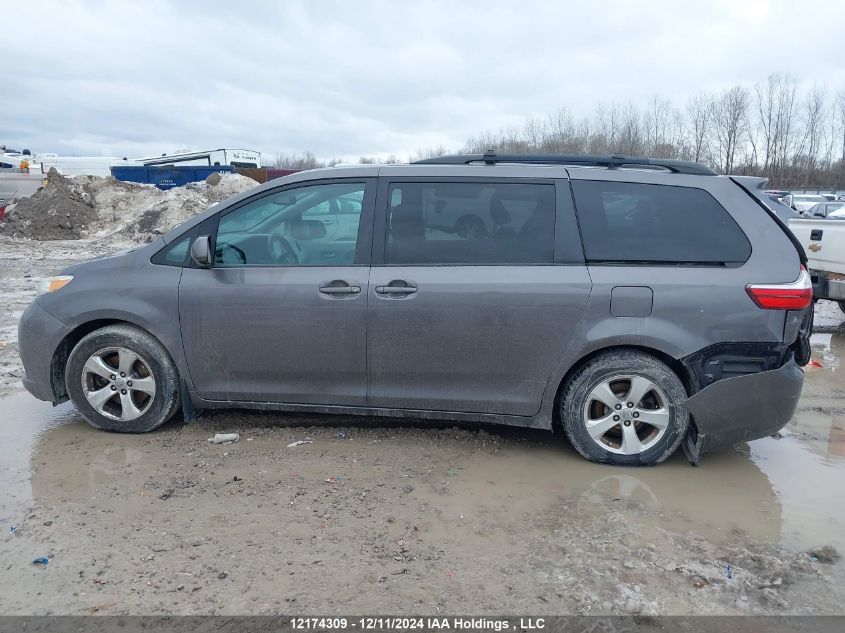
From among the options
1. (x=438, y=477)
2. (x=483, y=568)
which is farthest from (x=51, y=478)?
(x=483, y=568)

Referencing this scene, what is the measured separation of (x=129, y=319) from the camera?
4.46 meters

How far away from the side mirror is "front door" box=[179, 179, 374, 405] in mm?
105

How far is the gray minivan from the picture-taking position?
157 inches

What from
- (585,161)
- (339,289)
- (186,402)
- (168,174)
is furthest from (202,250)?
(168,174)

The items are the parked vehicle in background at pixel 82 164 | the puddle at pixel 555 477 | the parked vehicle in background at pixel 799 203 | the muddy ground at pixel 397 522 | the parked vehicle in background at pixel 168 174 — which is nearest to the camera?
the muddy ground at pixel 397 522

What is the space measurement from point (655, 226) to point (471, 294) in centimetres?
125

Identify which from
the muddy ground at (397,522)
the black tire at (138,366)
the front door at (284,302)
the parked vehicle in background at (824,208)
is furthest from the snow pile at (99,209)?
the parked vehicle in background at (824,208)

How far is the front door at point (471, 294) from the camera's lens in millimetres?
4066

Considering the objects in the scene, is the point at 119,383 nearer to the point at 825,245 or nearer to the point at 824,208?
the point at 825,245

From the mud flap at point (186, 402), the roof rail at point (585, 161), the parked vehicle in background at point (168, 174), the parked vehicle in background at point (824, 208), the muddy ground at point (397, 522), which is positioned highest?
the parked vehicle in background at point (168, 174)

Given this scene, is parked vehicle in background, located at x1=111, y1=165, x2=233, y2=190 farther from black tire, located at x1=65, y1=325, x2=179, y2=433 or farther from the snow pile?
black tire, located at x1=65, y1=325, x2=179, y2=433

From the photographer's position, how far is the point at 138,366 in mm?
4566

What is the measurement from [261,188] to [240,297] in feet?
2.59

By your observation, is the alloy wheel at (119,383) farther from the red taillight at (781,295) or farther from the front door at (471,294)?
the red taillight at (781,295)
